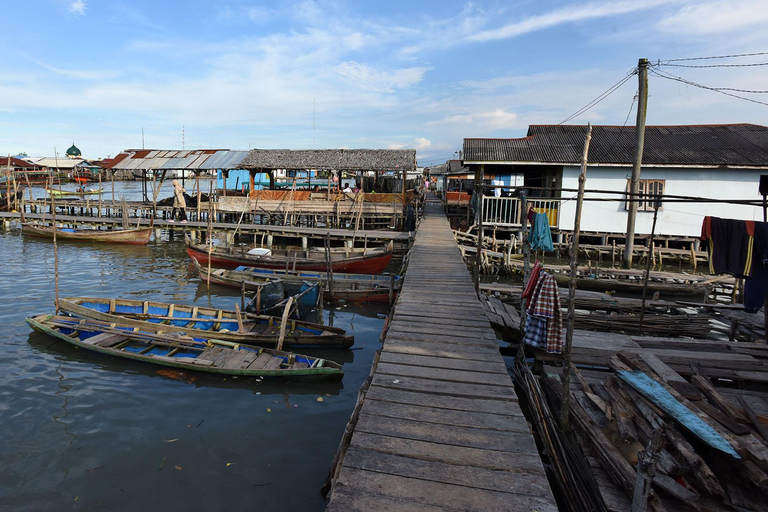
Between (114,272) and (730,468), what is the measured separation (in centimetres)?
2179

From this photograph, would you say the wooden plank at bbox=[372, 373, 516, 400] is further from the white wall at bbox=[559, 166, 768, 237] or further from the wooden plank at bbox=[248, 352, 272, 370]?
the white wall at bbox=[559, 166, 768, 237]

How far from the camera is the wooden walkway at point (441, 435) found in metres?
3.83

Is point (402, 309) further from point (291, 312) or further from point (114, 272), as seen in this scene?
point (114, 272)

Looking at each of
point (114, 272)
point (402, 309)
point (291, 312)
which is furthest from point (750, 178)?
point (114, 272)

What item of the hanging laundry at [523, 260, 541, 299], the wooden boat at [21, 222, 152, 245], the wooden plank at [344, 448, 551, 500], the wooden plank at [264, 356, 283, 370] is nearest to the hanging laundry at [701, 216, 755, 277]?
the hanging laundry at [523, 260, 541, 299]

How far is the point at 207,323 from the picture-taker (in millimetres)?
11211

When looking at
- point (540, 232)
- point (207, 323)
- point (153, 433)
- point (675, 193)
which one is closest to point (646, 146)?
point (675, 193)

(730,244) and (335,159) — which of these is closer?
(730,244)

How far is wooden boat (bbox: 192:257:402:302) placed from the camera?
1484 centimetres

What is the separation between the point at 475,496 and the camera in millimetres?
3822

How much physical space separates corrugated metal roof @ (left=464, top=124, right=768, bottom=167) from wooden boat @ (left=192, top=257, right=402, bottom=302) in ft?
30.9

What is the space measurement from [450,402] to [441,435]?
0.77m

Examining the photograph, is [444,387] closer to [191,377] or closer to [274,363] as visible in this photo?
[274,363]

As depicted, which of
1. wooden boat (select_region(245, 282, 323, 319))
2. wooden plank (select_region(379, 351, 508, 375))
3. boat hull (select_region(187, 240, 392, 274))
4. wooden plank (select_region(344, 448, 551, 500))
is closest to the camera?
wooden plank (select_region(344, 448, 551, 500))
